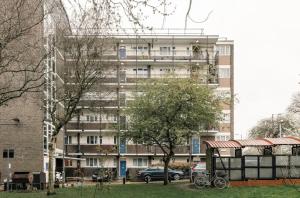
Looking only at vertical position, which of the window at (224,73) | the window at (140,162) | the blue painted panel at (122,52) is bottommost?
the window at (140,162)

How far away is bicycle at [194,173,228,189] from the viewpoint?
1638 inches

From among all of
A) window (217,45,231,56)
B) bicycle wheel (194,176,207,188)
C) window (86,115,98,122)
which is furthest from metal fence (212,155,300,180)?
window (217,45,231,56)

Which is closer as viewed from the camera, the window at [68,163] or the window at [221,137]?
the window at [68,163]

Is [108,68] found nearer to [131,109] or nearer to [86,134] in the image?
[131,109]

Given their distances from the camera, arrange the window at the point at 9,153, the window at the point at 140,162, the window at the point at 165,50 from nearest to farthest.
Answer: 1. the window at the point at 9,153
2. the window at the point at 140,162
3. the window at the point at 165,50

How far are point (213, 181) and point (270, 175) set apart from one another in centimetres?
415

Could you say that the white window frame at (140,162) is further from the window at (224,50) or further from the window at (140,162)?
the window at (224,50)

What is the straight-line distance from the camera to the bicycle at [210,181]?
136ft

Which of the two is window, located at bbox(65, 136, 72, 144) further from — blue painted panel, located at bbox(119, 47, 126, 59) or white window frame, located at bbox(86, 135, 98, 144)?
blue painted panel, located at bbox(119, 47, 126, 59)

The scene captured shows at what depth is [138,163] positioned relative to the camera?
80.6 m

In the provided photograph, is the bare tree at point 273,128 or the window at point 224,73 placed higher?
the window at point 224,73

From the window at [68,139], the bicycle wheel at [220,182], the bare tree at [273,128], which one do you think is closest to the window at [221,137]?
the bare tree at [273,128]

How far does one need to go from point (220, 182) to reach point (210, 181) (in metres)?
1.23

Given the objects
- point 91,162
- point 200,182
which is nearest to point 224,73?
point 91,162
